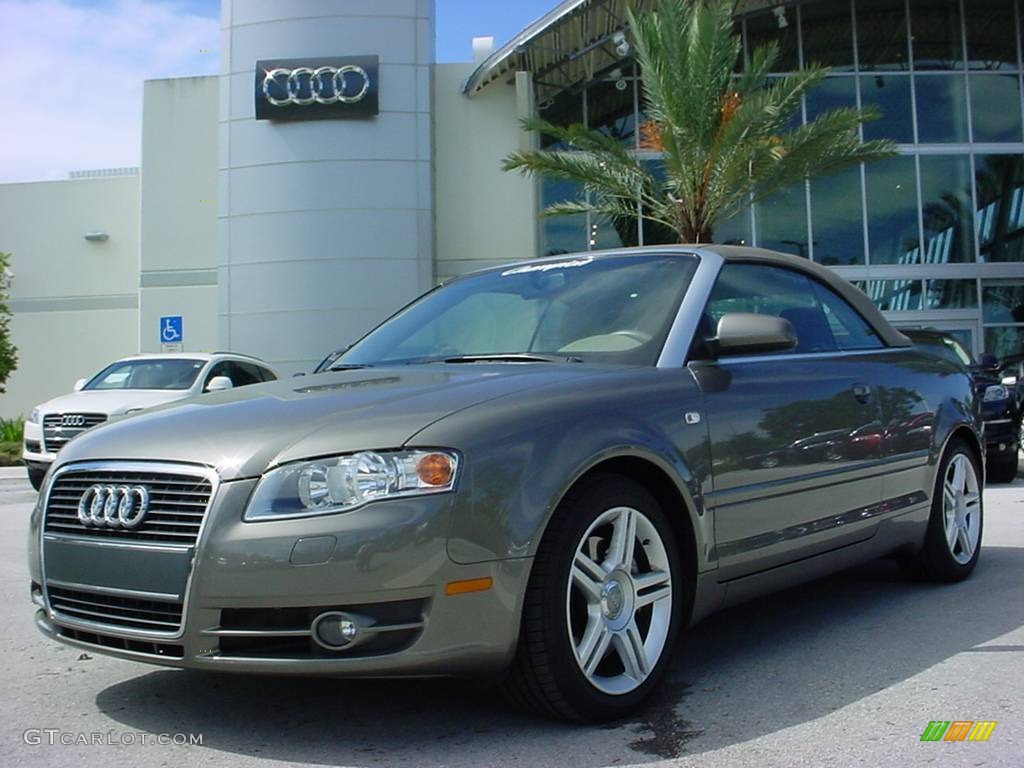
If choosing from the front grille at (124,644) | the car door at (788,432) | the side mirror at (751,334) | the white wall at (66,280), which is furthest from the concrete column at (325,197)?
the front grille at (124,644)

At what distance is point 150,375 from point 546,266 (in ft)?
29.7

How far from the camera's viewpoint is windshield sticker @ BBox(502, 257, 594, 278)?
4.54 meters

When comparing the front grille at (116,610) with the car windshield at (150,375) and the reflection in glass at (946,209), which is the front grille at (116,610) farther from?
the reflection in glass at (946,209)

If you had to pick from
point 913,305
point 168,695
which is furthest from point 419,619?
point 913,305

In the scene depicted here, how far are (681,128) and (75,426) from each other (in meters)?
9.19

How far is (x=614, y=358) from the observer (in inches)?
152

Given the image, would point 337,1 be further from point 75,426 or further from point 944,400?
point 944,400

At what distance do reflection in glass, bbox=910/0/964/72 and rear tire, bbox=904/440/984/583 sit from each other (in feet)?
62.9

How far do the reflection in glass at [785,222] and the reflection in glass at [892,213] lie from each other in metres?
1.33

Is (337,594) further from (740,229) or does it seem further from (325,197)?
(325,197)

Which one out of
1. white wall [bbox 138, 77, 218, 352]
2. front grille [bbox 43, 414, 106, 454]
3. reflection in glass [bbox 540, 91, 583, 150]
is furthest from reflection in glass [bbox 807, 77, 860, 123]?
front grille [bbox 43, 414, 106, 454]

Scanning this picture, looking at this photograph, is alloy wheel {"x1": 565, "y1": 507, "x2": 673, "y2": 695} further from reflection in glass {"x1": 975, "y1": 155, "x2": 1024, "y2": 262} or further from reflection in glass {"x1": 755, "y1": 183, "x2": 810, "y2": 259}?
reflection in glass {"x1": 975, "y1": 155, "x2": 1024, "y2": 262}

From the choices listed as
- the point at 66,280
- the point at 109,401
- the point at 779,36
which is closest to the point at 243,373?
the point at 109,401

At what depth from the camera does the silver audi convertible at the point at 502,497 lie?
2.90 meters
